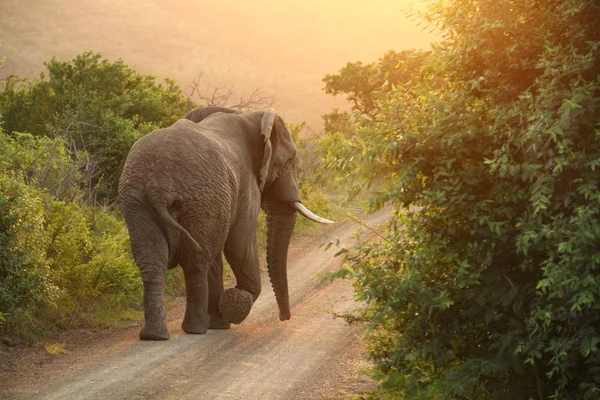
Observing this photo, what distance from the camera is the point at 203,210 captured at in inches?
400

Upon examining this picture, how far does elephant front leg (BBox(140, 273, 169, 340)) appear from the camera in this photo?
986cm

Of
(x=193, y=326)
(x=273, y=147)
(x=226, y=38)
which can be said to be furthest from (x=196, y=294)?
(x=226, y=38)

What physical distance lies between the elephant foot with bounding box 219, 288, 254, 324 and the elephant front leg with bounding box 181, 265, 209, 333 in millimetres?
342

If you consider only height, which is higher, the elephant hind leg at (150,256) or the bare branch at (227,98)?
the bare branch at (227,98)

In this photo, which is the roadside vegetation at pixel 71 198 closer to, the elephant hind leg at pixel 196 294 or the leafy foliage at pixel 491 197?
the elephant hind leg at pixel 196 294

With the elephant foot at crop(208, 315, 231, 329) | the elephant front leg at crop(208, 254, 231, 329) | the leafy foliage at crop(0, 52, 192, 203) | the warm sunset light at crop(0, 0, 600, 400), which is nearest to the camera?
the warm sunset light at crop(0, 0, 600, 400)

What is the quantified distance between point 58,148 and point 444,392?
8364 millimetres

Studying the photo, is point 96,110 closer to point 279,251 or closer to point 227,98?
point 227,98

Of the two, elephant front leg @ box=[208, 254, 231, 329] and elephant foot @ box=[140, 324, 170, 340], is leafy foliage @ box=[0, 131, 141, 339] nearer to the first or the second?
elephant foot @ box=[140, 324, 170, 340]

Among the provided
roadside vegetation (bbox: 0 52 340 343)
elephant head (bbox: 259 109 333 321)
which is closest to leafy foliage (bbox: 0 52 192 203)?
roadside vegetation (bbox: 0 52 340 343)

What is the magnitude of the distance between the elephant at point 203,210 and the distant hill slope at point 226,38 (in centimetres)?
3764

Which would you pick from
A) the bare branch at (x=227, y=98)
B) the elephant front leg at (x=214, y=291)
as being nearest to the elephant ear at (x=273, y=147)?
the elephant front leg at (x=214, y=291)

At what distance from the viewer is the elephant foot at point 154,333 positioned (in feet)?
32.8

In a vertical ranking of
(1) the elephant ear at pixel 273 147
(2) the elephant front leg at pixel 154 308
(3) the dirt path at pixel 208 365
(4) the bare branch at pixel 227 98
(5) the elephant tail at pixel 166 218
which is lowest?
(3) the dirt path at pixel 208 365
